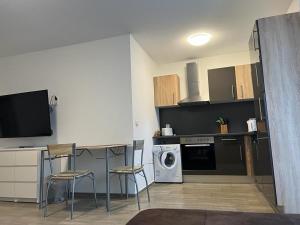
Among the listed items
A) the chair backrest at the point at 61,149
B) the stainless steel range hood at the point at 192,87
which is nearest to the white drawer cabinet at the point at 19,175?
the chair backrest at the point at 61,149

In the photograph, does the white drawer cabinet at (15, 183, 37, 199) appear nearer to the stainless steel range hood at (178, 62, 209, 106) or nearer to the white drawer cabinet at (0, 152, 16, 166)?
the white drawer cabinet at (0, 152, 16, 166)

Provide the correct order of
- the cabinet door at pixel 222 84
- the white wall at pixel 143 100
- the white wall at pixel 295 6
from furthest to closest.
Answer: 1. the cabinet door at pixel 222 84
2. the white wall at pixel 143 100
3. the white wall at pixel 295 6

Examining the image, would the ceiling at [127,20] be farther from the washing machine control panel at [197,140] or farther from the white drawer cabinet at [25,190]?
the white drawer cabinet at [25,190]

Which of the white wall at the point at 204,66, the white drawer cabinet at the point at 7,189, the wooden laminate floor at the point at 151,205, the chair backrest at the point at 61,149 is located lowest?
the wooden laminate floor at the point at 151,205

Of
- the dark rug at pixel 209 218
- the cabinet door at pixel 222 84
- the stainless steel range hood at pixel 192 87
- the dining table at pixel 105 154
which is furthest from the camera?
the stainless steel range hood at pixel 192 87

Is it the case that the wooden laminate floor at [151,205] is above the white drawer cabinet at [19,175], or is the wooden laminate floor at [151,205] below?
below

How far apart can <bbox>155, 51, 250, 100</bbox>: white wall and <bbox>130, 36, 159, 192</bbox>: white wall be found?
0.46 metres

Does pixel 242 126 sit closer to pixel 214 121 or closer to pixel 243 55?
pixel 214 121

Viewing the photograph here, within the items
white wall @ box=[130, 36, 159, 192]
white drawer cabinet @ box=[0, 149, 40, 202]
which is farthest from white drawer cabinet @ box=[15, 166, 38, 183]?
white wall @ box=[130, 36, 159, 192]

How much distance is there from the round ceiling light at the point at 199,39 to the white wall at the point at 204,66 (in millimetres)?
912

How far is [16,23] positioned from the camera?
129 inches

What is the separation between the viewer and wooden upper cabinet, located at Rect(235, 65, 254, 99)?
4512mm

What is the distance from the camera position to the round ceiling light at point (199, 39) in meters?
3.97

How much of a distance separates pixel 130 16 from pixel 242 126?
314 centimetres
